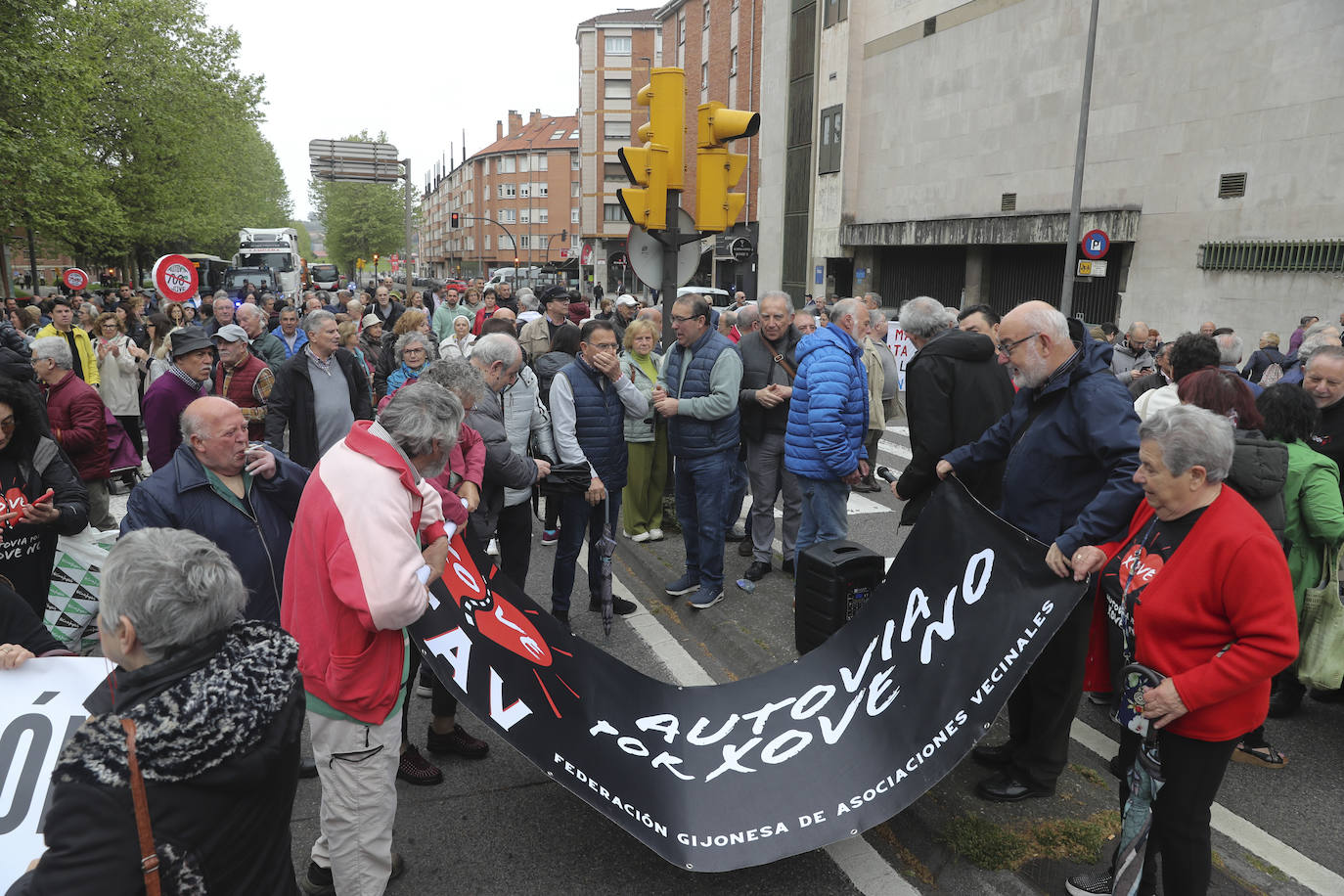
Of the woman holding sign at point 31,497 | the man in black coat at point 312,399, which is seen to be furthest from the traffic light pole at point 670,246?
the woman holding sign at point 31,497

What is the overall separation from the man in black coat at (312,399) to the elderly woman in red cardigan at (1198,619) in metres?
5.60

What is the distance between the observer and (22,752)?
8.88 feet

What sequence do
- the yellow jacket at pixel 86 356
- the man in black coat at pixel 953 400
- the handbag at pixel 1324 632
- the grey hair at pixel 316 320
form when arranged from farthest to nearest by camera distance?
the yellow jacket at pixel 86 356 < the grey hair at pixel 316 320 < the man in black coat at pixel 953 400 < the handbag at pixel 1324 632

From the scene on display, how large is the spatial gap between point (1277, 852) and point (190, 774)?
3894 millimetres

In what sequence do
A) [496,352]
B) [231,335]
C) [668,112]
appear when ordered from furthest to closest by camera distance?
[668,112], [231,335], [496,352]

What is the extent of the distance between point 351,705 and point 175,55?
41.5 m

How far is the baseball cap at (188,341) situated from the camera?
602 cm

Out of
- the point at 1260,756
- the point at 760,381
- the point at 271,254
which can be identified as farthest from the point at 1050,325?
the point at 271,254

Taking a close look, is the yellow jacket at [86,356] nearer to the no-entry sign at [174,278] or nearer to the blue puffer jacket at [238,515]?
the no-entry sign at [174,278]

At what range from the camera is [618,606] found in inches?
246

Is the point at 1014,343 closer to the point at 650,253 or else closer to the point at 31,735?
the point at 31,735

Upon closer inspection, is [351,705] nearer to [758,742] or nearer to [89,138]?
[758,742]

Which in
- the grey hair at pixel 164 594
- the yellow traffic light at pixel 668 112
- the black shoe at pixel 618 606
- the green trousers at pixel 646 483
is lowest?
the black shoe at pixel 618 606

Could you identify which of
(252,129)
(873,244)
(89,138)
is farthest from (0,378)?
(252,129)
